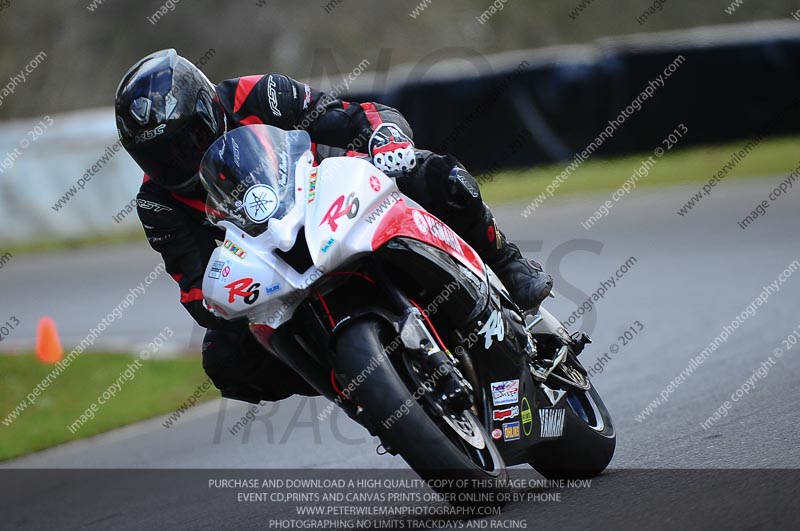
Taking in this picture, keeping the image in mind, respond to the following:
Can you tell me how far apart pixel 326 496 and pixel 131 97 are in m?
1.89

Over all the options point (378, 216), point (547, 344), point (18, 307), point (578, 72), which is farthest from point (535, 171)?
point (378, 216)

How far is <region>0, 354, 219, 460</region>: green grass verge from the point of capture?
7.80 m

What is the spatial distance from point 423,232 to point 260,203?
57cm

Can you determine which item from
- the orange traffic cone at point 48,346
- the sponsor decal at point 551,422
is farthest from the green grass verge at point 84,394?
the sponsor decal at point 551,422

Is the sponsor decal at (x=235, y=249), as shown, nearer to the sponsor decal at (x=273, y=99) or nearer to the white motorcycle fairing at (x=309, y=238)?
the white motorcycle fairing at (x=309, y=238)

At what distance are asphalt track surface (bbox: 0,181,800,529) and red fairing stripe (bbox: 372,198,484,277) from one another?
0.91m

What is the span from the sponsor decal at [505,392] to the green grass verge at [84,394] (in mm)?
4282

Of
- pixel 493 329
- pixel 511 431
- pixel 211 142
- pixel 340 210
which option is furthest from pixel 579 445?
pixel 211 142

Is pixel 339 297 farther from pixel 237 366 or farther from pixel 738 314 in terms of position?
pixel 738 314

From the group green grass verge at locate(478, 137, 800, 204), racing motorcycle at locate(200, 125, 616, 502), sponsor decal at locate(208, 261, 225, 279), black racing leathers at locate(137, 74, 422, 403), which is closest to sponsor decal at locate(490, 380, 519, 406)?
racing motorcycle at locate(200, 125, 616, 502)

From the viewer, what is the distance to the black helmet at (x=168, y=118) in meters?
4.29

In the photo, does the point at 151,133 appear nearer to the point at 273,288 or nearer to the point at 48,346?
the point at 273,288

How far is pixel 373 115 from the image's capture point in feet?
15.0

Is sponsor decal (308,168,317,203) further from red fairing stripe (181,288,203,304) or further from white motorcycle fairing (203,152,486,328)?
red fairing stripe (181,288,203,304)
